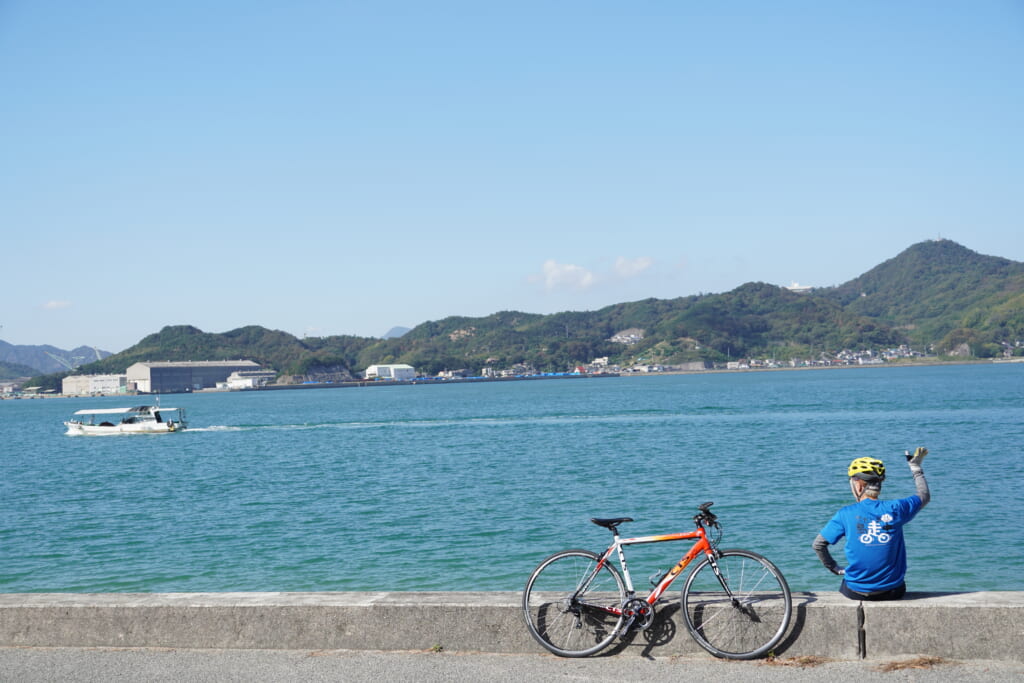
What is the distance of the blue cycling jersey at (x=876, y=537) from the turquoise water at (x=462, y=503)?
8.83 metres

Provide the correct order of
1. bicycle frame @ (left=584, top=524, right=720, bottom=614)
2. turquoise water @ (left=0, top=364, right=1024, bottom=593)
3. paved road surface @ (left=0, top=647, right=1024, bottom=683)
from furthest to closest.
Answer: turquoise water @ (left=0, top=364, right=1024, bottom=593) → bicycle frame @ (left=584, top=524, right=720, bottom=614) → paved road surface @ (left=0, top=647, right=1024, bottom=683)

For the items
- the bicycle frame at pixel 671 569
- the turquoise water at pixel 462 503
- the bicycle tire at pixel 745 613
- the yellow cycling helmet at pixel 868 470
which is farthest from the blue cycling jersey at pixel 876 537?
the turquoise water at pixel 462 503

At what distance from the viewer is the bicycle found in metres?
6.81

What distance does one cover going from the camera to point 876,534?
6.86 metres

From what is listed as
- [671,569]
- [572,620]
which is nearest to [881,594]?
[671,569]

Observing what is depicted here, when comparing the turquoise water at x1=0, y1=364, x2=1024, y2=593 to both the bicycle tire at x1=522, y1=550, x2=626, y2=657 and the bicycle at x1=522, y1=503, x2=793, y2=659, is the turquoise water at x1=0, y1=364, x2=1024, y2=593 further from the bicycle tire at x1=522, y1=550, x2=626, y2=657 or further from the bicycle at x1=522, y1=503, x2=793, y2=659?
the bicycle tire at x1=522, y1=550, x2=626, y2=657

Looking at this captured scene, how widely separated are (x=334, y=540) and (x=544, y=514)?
5.85m

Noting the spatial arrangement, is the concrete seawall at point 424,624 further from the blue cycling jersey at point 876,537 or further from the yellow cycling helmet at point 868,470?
the yellow cycling helmet at point 868,470

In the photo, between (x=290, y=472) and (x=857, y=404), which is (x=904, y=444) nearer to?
(x=290, y=472)

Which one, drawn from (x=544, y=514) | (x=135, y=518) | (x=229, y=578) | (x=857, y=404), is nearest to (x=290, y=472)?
(x=135, y=518)

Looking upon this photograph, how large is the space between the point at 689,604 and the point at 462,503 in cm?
2088

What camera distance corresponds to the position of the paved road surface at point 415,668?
6.38 metres

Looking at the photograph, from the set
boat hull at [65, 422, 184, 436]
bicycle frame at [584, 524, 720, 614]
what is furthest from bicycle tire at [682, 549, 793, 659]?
boat hull at [65, 422, 184, 436]

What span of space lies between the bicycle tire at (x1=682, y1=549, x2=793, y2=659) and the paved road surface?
13 centimetres
